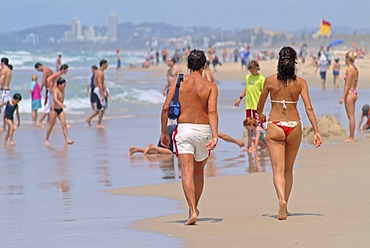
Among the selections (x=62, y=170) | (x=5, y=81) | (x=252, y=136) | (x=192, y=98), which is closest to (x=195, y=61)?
(x=192, y=98)

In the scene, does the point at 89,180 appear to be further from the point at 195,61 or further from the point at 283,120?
the point at 283,120

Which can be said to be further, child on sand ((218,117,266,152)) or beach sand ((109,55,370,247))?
child on sand ((218,117,266,152))

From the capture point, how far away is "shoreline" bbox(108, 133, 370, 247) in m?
6.73

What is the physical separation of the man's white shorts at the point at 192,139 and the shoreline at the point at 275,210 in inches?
23.1

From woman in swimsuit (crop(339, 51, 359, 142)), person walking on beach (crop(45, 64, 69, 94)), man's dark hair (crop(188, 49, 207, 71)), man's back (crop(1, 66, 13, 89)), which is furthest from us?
man's back (crop(1, 66, 13, 89))

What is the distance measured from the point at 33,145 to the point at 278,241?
992 centimetres

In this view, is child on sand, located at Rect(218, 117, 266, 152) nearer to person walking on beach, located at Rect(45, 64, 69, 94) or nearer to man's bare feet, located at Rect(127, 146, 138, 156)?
man's bare feet, located at Rect(127, 146, 138, 156)

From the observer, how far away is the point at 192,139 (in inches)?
300

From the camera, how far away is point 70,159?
1354 centimetres

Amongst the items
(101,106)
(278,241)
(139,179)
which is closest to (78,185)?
(139,179)

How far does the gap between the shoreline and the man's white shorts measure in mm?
586

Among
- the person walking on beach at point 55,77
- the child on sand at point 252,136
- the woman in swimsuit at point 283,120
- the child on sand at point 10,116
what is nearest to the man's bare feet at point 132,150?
the child on sand at point 252,136

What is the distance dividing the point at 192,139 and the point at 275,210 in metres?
1.08

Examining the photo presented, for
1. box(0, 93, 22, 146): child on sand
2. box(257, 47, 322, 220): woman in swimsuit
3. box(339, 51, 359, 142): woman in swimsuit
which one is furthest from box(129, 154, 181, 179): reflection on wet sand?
box(257, 47, 322, 220): woman in swimsuit
